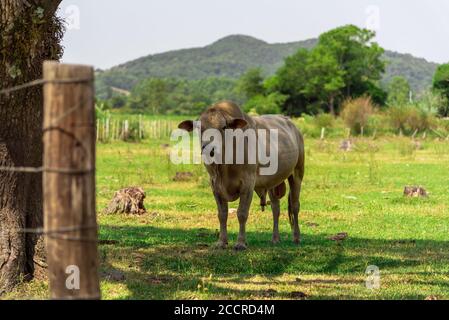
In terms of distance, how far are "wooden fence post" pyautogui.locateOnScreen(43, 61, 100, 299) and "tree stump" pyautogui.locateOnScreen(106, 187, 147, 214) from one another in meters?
10.0

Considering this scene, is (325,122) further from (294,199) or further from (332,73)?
(294,199)

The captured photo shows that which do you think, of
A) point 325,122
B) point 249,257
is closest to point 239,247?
point 249,257

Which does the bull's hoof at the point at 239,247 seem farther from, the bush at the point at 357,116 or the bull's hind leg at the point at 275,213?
the bush at the point at 357,116

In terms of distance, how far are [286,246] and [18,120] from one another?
4.68 m

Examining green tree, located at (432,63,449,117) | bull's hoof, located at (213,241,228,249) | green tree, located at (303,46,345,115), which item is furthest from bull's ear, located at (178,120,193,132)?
green tree, located at (303,46,345,115)

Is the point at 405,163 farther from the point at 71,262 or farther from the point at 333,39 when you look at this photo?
the point at 333,39

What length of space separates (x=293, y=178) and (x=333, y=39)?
8537 centimetres

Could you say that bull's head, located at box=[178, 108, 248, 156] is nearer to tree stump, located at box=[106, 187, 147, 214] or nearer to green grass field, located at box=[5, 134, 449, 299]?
green grass field, located at box=[5, 134, 449, 299]

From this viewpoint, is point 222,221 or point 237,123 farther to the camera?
point 222,221

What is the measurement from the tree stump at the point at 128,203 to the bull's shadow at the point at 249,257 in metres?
2.50

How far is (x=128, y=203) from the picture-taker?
14781 mm
